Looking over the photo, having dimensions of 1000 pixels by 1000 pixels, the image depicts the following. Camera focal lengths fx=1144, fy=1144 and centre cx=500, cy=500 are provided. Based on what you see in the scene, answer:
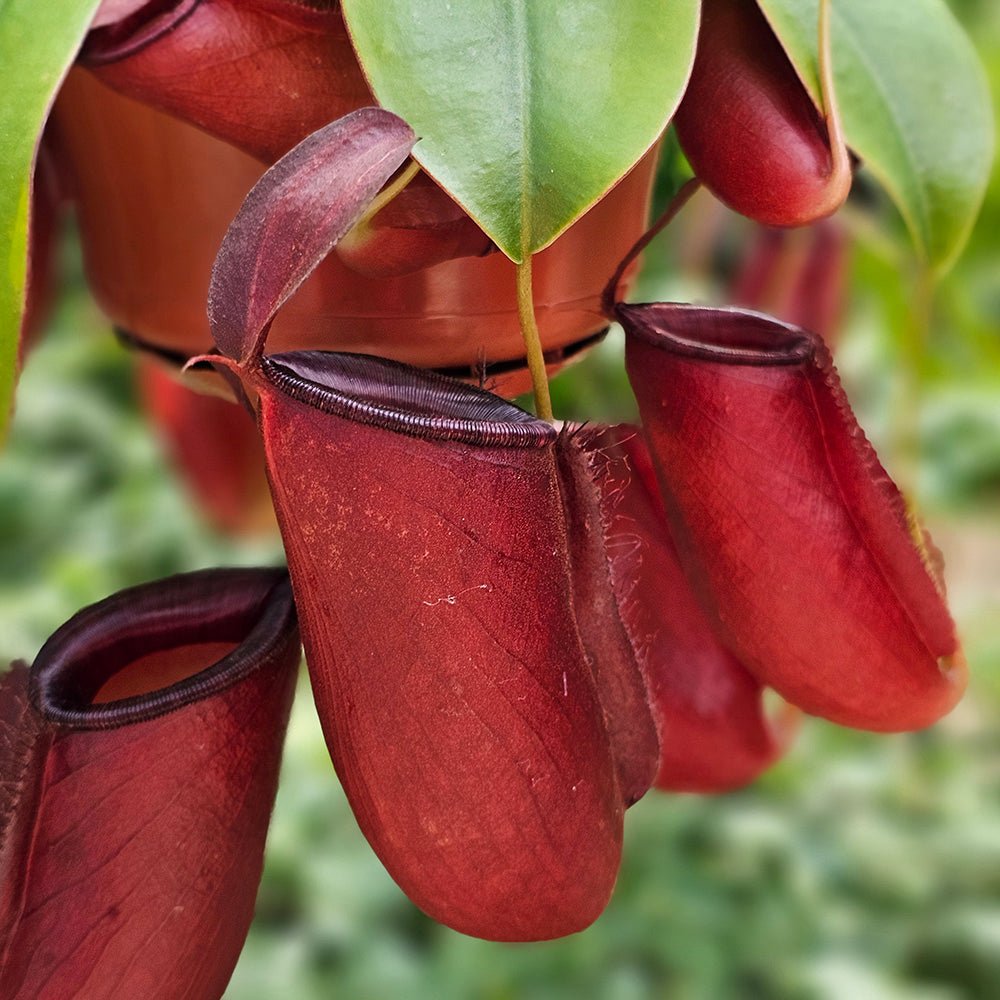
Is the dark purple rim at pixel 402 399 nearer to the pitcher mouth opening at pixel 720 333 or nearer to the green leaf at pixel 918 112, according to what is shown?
the pitcher mouth opening at pixel 720 333

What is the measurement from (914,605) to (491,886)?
199 millimetres

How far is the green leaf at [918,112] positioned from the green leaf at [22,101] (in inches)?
11.7

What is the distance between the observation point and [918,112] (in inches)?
19.1

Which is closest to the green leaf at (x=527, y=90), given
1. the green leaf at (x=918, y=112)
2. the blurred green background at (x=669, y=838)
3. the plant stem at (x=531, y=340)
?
the plant stem at (x=531, y=340)

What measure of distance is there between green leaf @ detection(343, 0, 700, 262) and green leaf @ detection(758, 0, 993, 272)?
141 millimetres

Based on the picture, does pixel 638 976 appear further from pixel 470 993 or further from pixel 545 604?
pixel 545 604

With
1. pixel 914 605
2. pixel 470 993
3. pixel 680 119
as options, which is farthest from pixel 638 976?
pixel 680 119

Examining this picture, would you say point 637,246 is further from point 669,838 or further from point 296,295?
point 669,838

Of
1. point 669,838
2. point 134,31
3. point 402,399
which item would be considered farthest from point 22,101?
point 669,838

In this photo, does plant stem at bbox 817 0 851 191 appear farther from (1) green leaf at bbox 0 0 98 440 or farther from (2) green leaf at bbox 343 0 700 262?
(1) green leaf at bbox 0 0 98 440

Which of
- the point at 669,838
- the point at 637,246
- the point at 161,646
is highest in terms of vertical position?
the point at 637,246

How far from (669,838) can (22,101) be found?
3.73 feet

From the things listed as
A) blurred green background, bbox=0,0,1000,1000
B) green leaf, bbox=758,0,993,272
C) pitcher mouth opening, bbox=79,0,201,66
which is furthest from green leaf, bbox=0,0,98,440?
blurred green background, bbox=0,0,1000,1000

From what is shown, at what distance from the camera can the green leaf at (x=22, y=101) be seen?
366 millimetres
